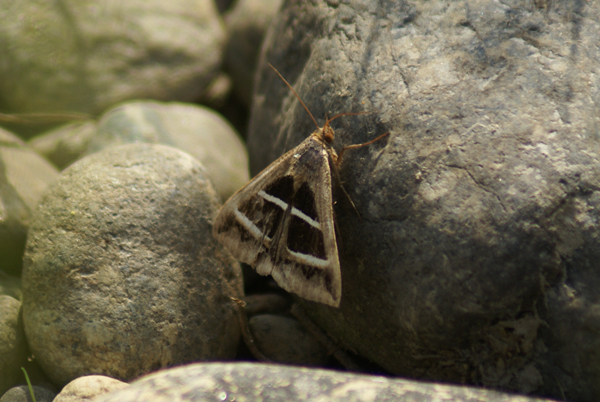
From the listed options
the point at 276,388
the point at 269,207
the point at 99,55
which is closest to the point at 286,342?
the point at 269,207

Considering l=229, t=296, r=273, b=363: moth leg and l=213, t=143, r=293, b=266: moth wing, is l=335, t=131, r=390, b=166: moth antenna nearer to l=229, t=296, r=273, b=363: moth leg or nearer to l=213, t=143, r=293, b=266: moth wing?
l=213, t=143, r=293, b=266: moth wing

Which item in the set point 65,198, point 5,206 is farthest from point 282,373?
point 5,206

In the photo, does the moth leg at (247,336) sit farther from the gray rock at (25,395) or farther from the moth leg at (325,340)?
the gray rock at (25,395)

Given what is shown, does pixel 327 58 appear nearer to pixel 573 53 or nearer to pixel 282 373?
pixel 573 53

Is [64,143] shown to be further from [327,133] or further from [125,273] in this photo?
[327,133]

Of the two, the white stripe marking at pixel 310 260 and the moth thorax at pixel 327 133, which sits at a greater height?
the moth thorax at pixel 327 133

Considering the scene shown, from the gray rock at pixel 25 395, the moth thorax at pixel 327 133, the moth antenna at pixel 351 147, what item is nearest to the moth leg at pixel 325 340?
the moth antenna at pixel 351 147
